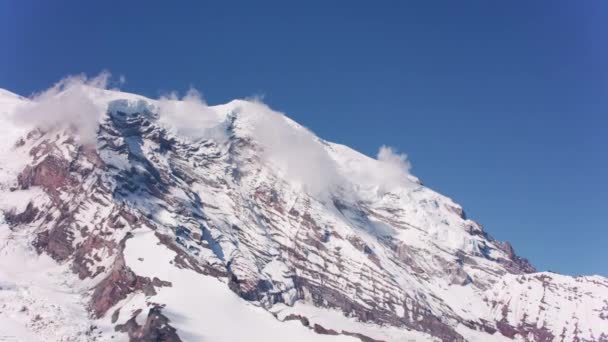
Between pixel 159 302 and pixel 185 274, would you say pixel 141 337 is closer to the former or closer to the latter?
pixel 159 302

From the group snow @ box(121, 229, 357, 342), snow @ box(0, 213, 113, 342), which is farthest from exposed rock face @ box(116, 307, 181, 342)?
snow @ box(0, 213, 113, 342)

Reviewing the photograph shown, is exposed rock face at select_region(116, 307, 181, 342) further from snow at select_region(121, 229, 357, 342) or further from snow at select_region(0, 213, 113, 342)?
snow at select_region(0, 213, 113, 342)

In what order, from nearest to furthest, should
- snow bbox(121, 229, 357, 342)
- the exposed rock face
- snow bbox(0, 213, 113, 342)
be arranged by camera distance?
1. the exposed rock face
2. snow bbox(0, 213, 113, 342)
3. snow bbox(121, 229, 357, 342)

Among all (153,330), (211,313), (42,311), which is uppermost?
(211,313)

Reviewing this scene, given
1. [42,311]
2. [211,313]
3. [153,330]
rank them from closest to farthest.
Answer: [153,330] < [211,313] < [42,311]

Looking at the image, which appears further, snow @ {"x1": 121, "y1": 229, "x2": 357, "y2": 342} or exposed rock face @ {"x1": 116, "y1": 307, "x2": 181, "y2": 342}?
snow @ {"x1": 121, "y1": 229, "x2": 357, "y2": 342}

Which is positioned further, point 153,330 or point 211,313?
point 211,313

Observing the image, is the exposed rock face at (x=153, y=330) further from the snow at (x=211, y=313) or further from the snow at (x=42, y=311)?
the snow at (x=42, y=311)

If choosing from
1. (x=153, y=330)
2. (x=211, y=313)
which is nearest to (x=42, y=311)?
(x=153, y=330)

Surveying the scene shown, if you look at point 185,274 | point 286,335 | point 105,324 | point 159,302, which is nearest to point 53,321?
point 105,324

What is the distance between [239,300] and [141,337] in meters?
35.0

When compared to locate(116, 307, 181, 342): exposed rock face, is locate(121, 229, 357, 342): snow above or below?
above

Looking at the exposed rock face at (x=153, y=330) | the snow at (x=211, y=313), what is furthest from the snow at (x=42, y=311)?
the snow at (x=211, y=313)

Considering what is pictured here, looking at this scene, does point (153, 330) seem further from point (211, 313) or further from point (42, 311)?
point (42, 311)
